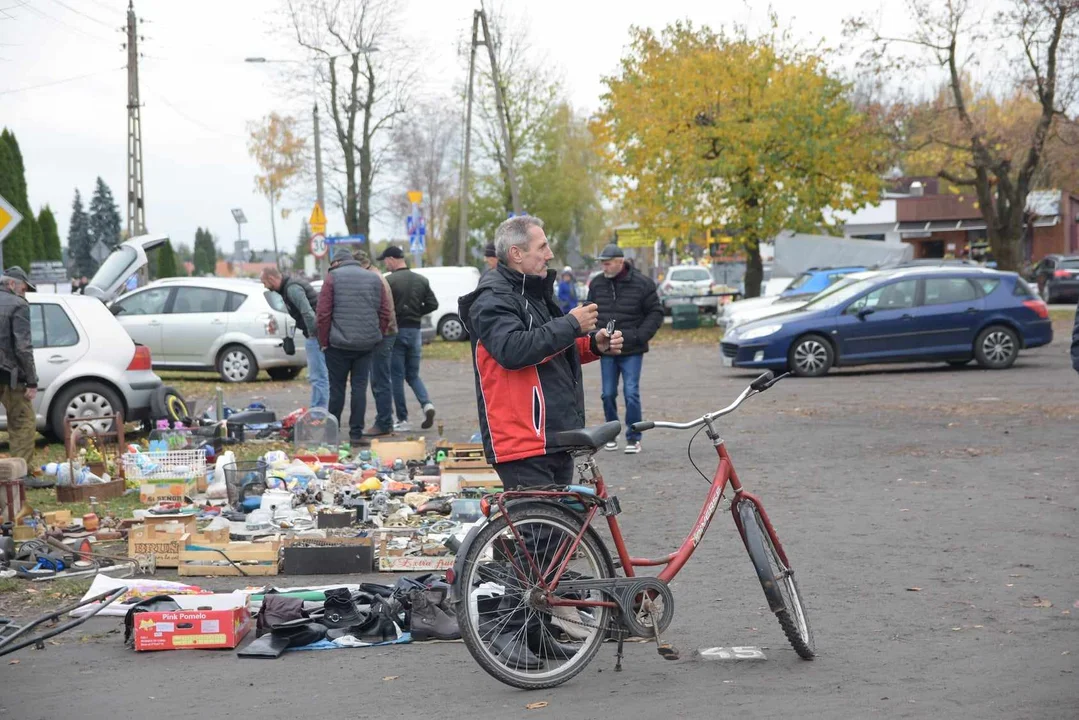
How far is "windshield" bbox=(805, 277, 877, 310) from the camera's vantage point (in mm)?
20953

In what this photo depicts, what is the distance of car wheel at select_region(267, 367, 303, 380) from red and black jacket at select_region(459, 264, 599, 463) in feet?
57.8

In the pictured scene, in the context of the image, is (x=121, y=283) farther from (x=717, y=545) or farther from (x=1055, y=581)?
(x=1055, y=581)

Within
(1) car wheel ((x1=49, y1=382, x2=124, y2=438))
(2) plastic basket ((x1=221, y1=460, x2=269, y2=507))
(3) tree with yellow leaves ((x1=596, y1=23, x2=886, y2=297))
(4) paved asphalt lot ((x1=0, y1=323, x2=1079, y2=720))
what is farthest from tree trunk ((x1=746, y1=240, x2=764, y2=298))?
(2) plastic basket ((x1=221, y1=460, x2=269, y2=507))

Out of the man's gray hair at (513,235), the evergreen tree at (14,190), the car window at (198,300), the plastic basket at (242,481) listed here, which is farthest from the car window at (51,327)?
the evergreen tree at (14,190)

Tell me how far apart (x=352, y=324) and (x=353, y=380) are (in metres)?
0.78

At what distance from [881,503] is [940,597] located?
9.72 ft

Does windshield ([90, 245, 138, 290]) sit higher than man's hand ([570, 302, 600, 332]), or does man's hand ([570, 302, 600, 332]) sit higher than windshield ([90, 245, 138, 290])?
windshield ([90, 245, 138, 290])

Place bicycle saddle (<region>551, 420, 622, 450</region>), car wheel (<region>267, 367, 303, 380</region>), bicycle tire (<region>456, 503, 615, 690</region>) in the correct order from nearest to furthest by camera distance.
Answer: bicycle tire (<region>456, 503, 615, 690</region>), bicycle saddle (<region>551, 420, 622, 450</region>), car wheel (<region>267, 367, 303, 380</region>)

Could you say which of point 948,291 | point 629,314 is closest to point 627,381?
point 629,314

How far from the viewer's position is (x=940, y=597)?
6.69 meters

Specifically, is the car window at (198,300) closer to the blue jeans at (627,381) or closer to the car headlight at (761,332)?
the car headlight at (761,332)

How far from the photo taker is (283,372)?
77.5ft

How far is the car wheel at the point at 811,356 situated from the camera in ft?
68.2

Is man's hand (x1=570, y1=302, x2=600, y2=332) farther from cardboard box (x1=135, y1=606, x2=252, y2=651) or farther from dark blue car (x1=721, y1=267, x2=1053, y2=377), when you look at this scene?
dark blue car (x1=721, y1=267, x2=1053, y2=377)
